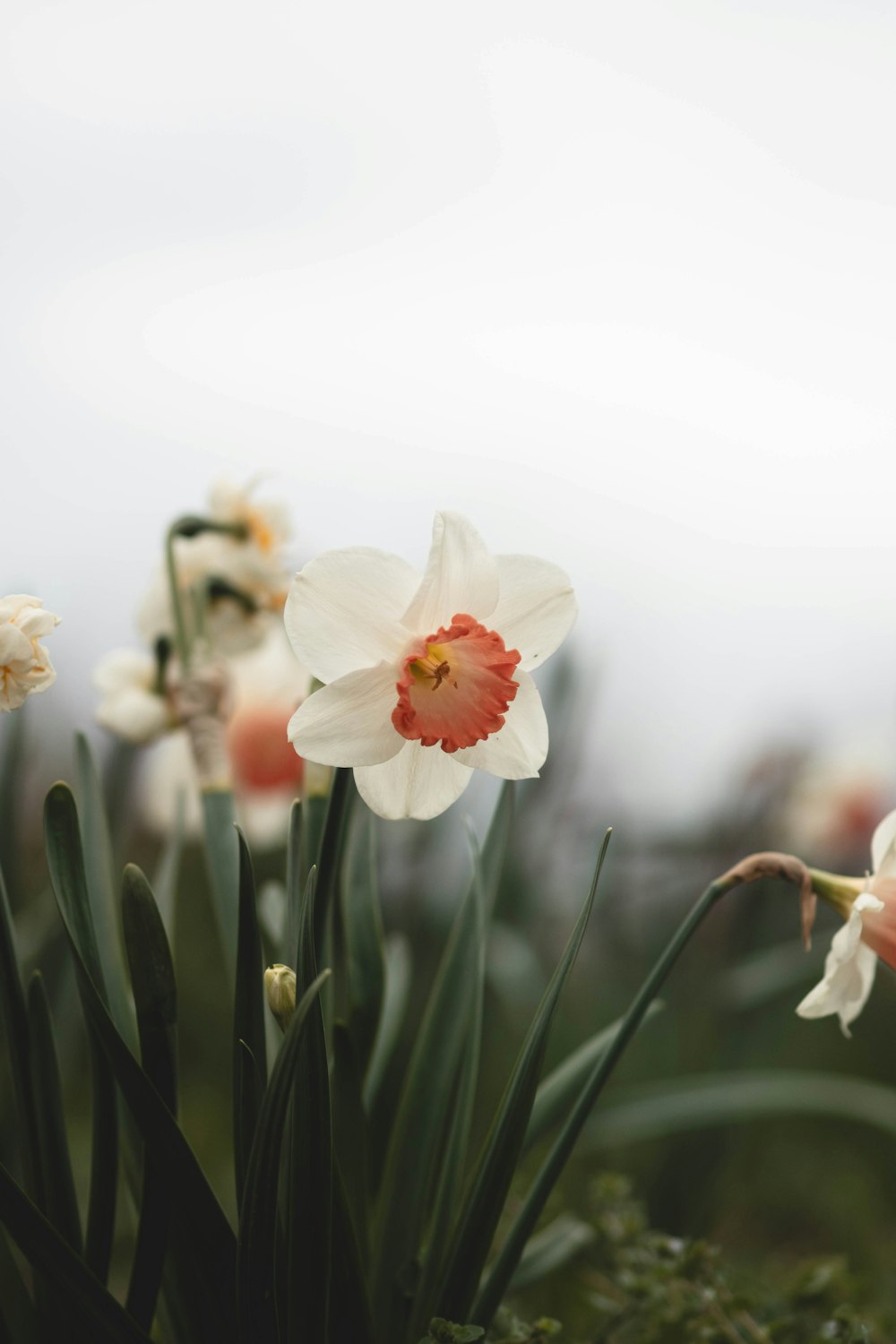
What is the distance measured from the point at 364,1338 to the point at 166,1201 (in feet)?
0.52

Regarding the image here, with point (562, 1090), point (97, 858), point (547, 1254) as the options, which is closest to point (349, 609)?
point (97, 858)

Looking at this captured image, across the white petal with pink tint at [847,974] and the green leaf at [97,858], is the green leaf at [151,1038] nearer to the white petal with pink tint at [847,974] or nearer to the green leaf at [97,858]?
the green leaf at [97,858]

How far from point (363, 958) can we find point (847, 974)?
0.32 metres

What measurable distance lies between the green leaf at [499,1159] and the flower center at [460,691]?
10 centimetres

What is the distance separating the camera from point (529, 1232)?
25.6 inches

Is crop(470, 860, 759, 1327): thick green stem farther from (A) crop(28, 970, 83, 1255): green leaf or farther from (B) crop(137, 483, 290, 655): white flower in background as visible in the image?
(B) crop(137, 483, 290, 655): white flower in background

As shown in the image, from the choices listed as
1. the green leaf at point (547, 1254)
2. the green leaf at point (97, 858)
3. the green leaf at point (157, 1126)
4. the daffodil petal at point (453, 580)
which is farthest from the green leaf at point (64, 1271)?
the green leaf at point (547, 1254)

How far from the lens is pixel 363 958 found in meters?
0.72

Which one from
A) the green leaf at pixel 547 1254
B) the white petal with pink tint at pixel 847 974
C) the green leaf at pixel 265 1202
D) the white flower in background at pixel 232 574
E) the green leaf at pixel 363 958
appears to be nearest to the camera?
the green leaf at pixel 265 1202

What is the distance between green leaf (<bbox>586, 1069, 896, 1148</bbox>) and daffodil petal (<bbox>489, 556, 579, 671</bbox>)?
0.74 m

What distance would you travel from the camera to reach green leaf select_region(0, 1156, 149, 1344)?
534 mm

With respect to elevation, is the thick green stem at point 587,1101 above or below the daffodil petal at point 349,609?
below

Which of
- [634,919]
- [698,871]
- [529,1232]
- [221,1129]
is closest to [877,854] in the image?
[529,1232]

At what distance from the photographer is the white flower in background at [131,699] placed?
3.00 ft
